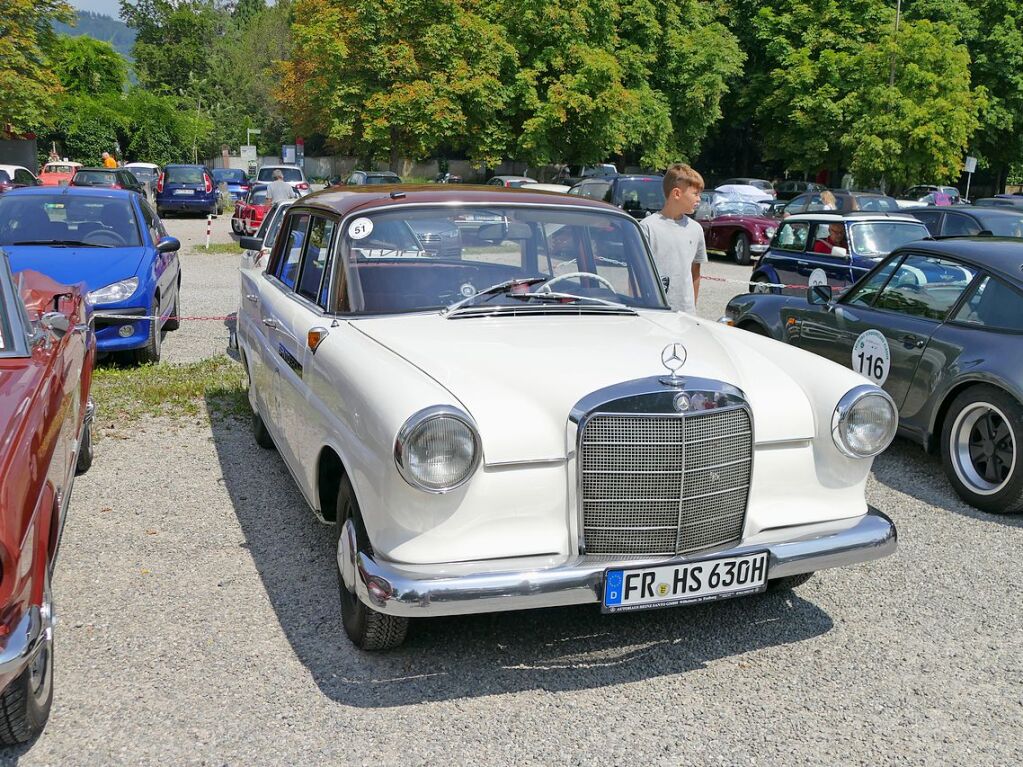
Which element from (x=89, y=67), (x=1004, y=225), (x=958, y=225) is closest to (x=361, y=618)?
(x=1004, y=225)

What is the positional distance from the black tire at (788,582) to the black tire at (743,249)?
17.9 metres

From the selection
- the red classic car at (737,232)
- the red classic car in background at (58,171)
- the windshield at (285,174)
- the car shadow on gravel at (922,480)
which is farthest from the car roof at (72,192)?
the red classic car in background at (58,171)

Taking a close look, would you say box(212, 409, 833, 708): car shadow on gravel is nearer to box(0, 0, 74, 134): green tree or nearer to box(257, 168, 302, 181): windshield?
box(257, 168, 302, 181): windshield

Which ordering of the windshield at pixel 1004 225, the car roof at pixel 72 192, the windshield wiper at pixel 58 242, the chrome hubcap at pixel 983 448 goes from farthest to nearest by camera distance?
the windshield at pixel 1004 225 → the car roof at pixel 72 192 → the windshield wiper at pixel 58 242 → the chrome hubcap at pixel 983 448

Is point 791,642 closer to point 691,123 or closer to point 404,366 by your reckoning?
point 404,366

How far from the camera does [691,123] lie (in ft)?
148

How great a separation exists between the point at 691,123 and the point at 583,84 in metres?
10.6

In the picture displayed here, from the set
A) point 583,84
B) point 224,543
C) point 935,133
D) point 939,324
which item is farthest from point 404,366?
point 935,133

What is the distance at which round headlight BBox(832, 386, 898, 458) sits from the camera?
3.99 meters

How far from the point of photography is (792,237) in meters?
12.5

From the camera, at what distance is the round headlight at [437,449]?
3383 mm

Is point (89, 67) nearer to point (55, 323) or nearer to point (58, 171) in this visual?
point (58, 171)

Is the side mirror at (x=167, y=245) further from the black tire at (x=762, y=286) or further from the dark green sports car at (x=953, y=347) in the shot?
the black tire at (x=762, y=286)

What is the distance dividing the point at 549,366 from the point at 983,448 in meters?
3.42
